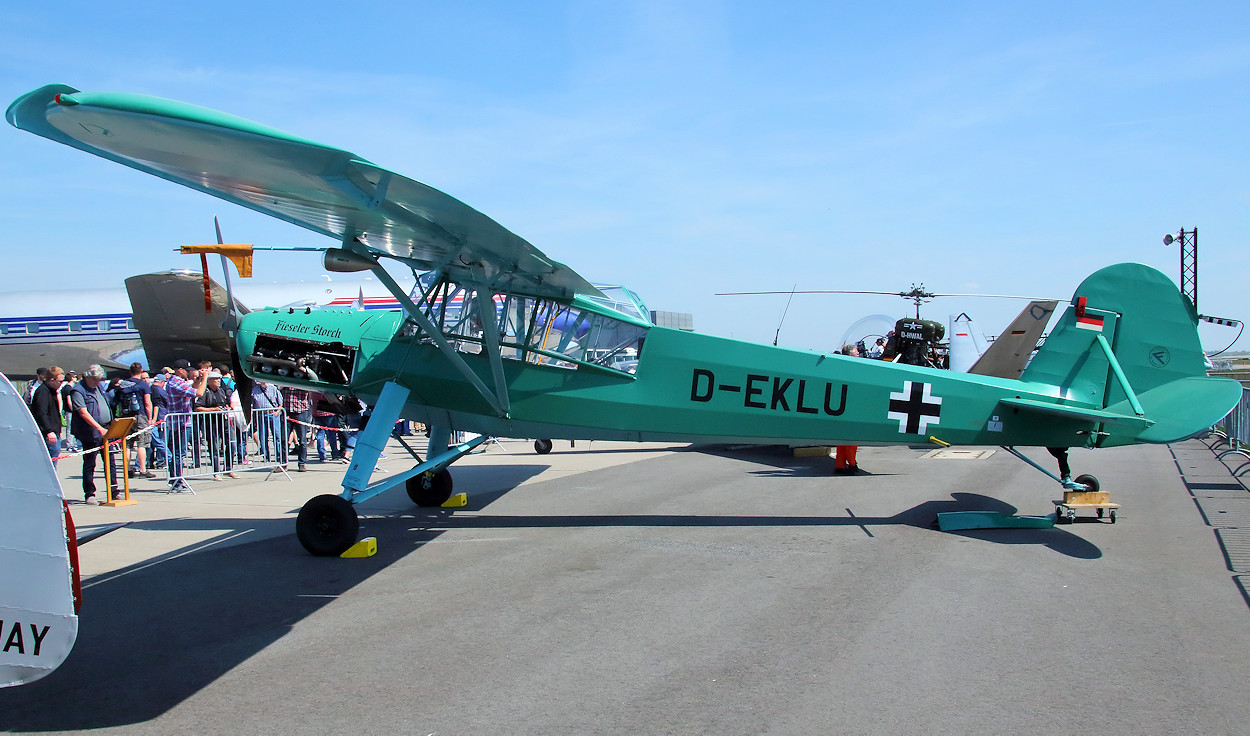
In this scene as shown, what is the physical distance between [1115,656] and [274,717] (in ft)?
15.0

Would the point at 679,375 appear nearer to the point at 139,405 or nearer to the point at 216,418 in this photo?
the point at 216,418

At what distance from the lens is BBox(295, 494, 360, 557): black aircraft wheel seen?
6965mm

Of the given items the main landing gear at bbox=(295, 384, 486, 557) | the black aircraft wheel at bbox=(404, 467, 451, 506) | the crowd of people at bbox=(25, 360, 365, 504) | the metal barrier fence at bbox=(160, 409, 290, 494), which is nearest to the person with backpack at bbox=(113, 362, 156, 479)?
the crowd of people at bbox=(25, 360, 365, 504)

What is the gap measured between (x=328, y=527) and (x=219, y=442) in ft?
21.8

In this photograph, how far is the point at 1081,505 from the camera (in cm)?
816

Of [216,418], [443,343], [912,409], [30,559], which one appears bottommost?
[216,418]

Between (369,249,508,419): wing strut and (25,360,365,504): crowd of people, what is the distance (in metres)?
3.13

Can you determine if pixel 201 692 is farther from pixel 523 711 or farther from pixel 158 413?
pixel 158 413

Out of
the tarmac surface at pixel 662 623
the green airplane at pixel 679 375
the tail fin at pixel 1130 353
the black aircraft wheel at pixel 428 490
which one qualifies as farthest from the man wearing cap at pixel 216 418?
the tail fin at pixel 1130 353

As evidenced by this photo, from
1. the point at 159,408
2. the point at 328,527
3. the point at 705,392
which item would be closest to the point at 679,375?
the point at 705,392

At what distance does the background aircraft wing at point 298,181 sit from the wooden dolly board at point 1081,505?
214 inches

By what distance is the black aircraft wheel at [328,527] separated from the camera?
22.9ft

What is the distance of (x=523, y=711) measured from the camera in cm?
383

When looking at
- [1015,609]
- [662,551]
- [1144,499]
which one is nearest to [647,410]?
[662,551]
